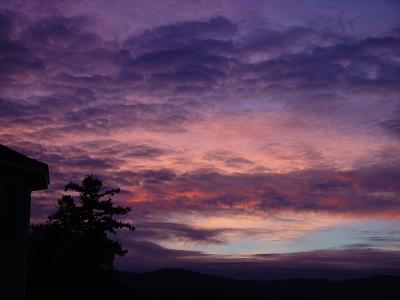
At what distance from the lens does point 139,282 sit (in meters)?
87.7

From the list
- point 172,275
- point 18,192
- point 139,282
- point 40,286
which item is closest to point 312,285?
point 172,275

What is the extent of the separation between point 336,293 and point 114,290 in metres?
74.6

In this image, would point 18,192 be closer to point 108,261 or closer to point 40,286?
point 40,286

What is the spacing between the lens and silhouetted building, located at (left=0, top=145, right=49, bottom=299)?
44.9ft

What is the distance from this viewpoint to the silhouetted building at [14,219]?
1368cm

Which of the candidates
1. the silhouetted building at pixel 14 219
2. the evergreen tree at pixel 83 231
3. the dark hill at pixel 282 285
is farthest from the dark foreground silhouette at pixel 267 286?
the silhouetted building at pixel 14 219

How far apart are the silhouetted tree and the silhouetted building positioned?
21.5 meters

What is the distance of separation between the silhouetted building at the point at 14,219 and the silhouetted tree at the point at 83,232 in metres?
21.5

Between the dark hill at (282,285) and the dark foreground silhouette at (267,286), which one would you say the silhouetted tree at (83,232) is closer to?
the dark foreground silhouette at (267,286)

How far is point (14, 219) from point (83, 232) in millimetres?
23630

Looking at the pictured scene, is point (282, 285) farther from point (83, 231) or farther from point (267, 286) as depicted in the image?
point (83, 231)

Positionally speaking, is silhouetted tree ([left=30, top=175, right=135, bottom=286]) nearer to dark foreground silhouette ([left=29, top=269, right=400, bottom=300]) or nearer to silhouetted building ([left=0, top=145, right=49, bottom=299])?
silhouetted building ([left=0, top=145, right=49, bottom=299])

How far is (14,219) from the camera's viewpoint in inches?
553

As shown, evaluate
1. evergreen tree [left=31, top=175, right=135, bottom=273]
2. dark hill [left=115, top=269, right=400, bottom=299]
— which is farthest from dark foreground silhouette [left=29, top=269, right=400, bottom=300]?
evergreen tree [left=31, top=175, right=135, bottom=273]
